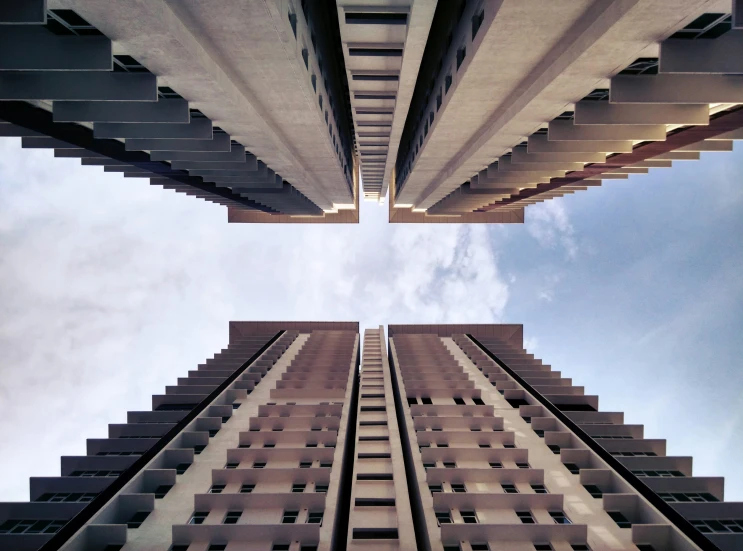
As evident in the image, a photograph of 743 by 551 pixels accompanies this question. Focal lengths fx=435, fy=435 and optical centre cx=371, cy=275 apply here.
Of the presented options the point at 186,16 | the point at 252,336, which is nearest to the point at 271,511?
the point at 186,16

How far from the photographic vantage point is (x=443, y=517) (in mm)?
21469

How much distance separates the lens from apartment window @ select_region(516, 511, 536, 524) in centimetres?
2116

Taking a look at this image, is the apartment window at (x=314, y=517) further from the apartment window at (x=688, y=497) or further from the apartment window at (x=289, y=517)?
the apartment window at (x=688, y=497)

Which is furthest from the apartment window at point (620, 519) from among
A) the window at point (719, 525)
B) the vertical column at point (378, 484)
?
the vertical column at point (378, 484)

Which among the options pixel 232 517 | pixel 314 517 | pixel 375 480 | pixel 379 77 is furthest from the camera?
pixel 379 77

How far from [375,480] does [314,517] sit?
17.7 feet

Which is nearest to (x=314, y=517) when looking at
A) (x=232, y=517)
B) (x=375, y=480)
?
(x=232, y=517)

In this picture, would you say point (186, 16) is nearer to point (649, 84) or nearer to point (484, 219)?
point (649, 84)

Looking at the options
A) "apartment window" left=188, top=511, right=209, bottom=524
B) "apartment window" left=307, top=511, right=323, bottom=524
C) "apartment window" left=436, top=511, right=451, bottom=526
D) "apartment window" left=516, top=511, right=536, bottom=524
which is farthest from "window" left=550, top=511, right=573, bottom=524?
"apartment window" left=188, top=511, right=209, bottom=524

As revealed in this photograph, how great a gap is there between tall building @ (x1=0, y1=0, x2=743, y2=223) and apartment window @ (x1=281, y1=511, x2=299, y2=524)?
741 inches

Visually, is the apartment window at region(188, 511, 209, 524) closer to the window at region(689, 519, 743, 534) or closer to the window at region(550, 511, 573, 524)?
the window at region(550, 511, 573, 524)

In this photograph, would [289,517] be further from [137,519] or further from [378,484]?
[137,519]

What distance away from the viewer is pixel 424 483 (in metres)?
24.4

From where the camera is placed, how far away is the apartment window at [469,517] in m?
21.1
